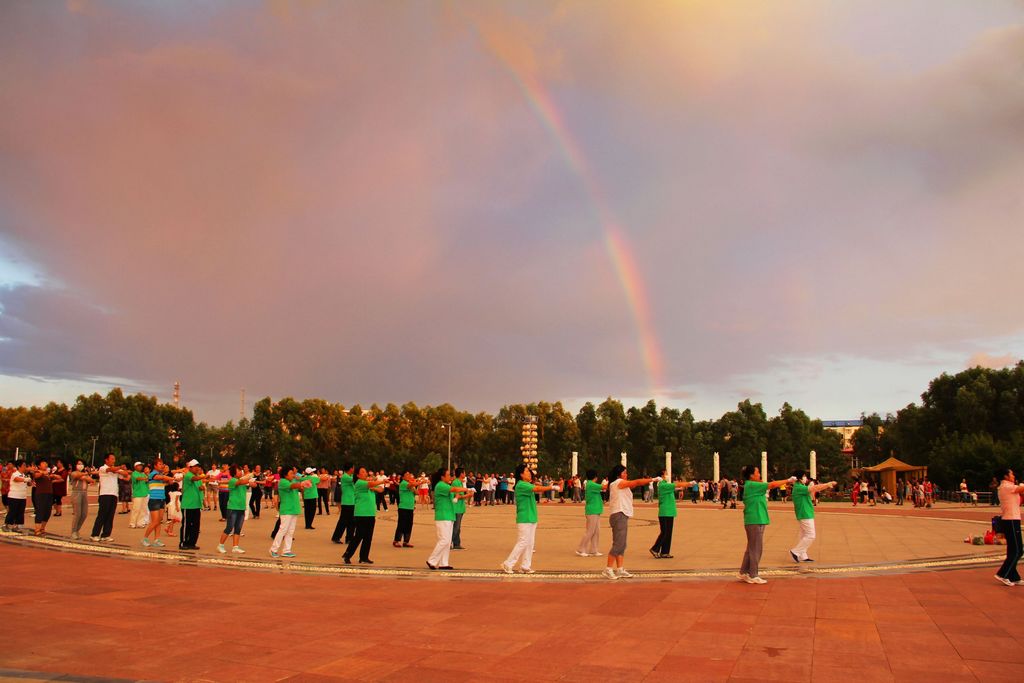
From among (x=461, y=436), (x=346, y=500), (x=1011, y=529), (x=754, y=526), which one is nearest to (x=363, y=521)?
(x=346, y=500)

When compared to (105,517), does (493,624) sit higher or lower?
lower

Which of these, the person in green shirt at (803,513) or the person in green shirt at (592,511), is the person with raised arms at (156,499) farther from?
the person in green shirt at (803,513)

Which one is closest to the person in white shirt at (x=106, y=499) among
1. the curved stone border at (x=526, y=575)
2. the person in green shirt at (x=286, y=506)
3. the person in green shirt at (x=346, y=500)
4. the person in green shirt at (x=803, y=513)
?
the curved stone border at (x=526, y=575)

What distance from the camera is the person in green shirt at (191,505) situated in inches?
616

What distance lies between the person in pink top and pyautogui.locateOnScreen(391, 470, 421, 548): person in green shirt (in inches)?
427

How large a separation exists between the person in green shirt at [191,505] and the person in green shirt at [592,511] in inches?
318

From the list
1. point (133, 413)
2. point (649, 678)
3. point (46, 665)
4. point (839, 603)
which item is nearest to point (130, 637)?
point (46, 665)

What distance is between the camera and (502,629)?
8.37 m

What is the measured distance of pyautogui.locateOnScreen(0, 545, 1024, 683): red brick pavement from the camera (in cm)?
666

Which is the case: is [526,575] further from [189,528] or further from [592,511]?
[189,528]

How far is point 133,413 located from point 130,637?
85898 mm

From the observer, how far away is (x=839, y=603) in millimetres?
9914

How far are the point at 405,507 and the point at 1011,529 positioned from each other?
11.4m

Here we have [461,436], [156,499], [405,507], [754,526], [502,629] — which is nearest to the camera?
[502,629]
